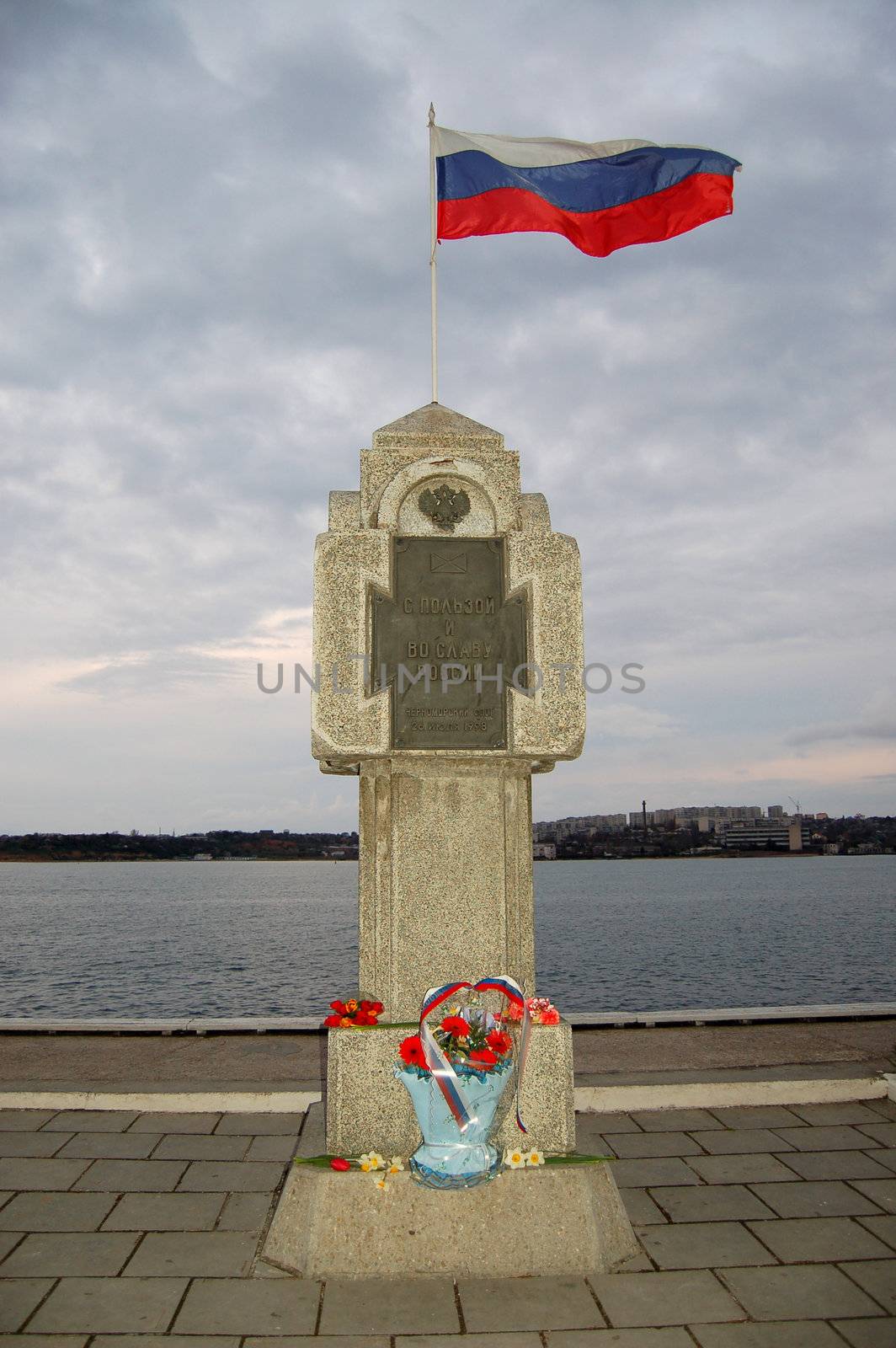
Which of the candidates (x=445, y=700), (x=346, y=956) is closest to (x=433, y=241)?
(x=445, y=700)

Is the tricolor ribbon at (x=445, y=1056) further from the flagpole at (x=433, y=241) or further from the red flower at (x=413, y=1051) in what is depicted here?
the flagpole at (x=433, y=241)

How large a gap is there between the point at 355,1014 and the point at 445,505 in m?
2.94

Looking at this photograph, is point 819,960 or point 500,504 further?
point 819,960

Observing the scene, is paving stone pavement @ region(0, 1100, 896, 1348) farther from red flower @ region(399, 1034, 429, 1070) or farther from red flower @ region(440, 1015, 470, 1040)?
red flower @ region(440, 1015, 470, 1040)

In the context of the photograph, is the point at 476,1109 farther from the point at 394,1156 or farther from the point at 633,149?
the point at 633,149

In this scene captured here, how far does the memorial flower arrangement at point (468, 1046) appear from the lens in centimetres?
440

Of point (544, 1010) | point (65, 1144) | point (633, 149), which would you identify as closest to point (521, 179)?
point (633, 149)

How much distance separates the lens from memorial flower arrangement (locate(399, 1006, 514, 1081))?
440 cm

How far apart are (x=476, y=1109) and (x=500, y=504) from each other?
331cm

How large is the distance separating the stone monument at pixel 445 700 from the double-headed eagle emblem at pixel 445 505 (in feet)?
0.03

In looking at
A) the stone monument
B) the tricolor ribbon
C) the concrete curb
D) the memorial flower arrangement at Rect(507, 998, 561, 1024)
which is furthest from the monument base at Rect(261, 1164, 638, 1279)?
Answer: the concrete curb

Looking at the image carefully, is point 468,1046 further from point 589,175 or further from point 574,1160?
point 589,175

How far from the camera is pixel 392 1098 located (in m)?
4.83

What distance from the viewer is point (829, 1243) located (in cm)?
453
